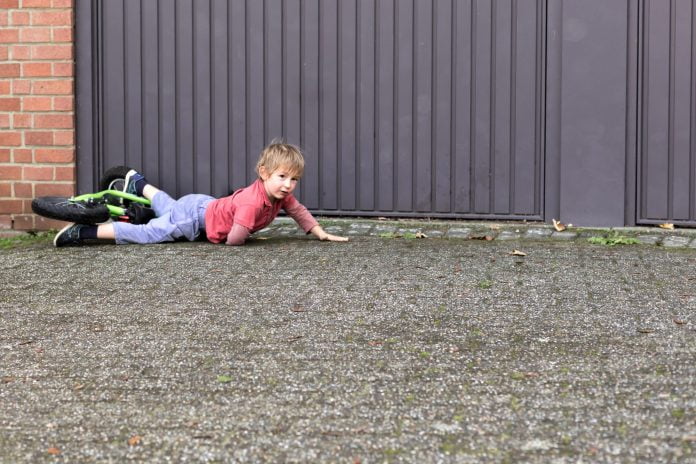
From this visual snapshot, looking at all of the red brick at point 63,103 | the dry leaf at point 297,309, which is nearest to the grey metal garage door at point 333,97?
the red brick at point 63,103

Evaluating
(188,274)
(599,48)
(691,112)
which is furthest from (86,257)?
(691,112)

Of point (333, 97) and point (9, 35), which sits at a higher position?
point (9, 35)

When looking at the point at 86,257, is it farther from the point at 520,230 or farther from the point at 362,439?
the point at 362,439

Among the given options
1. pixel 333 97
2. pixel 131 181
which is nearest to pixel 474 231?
pixel 333 97

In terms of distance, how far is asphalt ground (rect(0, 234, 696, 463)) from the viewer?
10.2 feet

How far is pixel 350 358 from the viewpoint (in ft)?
13.0

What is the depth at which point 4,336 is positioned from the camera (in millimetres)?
4398

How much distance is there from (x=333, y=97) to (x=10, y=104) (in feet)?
7.58

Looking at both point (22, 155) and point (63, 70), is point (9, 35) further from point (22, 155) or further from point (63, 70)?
point (22, 155)

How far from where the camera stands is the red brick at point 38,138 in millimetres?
7535

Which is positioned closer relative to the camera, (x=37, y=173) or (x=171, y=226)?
(x=171, y=226)

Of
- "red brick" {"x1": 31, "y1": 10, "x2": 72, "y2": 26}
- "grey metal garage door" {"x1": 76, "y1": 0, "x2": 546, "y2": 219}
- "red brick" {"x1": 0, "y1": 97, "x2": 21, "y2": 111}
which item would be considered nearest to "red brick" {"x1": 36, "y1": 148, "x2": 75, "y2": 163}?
"grey metal garage door" {"x1": 76, "y1": 0, "x2": 546, "y2": 219}

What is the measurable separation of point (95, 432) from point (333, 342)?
1.22m

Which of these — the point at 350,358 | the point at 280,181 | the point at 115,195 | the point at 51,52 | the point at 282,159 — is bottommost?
the point at 350,358
